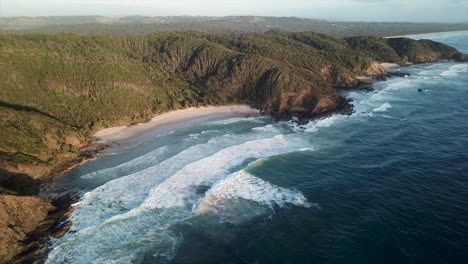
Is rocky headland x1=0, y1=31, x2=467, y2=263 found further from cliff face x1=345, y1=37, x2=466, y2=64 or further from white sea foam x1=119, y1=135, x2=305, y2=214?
cliff face x1=345, y1=37, x2=466, y2=64

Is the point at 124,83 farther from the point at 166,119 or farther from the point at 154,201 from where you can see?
the point at 154,201

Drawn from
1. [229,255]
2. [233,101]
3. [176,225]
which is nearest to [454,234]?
[229,255]

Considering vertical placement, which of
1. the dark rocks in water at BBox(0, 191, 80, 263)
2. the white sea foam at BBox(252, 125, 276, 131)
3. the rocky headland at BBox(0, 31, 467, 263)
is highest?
the rocky headland at BBox(0, 31, 467, 263)

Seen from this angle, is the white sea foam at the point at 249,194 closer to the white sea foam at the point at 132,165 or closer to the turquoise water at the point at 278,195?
the turquoise water at the point at 278,195

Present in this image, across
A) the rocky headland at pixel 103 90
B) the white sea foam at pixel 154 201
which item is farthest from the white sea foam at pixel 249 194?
the rocky headland at pixel 103 90

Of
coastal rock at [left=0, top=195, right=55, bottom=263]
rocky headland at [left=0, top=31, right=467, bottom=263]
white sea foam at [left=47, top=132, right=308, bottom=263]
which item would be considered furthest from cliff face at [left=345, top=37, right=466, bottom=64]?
coastal rock at [left=0, top=195, right=55, bottom=263]
